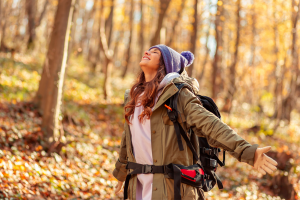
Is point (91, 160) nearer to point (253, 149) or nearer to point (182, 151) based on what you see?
point (182, 151)

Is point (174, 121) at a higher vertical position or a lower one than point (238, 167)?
higher

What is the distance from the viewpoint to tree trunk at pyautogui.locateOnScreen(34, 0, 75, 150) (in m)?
6.41

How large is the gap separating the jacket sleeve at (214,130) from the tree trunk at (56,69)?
4.79 meters

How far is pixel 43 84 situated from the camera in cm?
775

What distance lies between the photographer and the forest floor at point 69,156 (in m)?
5.17

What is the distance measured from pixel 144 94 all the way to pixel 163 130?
→ 0.39 meters

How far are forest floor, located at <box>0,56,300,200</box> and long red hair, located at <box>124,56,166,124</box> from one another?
2.92 meters

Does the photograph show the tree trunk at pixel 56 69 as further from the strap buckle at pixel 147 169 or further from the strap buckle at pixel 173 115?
the strap buckle at pixel 173 115

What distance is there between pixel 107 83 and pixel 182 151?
11867 millimetres

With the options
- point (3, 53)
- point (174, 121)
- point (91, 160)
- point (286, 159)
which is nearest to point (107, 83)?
point (3, 53)

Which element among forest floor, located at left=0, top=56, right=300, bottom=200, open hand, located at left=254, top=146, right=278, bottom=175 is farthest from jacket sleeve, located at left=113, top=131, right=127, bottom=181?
forest floor, located at left=0, top=56, right=300, bottom=200

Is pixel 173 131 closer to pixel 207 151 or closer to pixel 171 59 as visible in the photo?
pixel 207 151

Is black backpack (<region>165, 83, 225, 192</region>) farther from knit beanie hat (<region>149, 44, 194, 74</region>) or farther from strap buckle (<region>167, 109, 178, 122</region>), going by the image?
knit beanie hat (<region>149, 44, 194, 74</region>)

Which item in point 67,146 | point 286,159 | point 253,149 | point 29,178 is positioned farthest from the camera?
point 286,159
